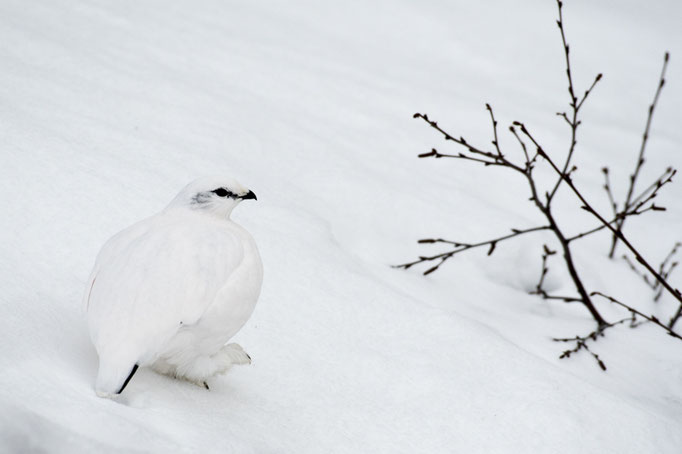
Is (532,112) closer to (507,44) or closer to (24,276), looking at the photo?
(507,44)

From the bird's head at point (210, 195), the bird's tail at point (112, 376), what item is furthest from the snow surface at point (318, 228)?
the bird's head at point (210, 195)

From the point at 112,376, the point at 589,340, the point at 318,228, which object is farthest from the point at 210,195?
the point at 589,340

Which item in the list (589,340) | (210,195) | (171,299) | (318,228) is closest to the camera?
(171,299)

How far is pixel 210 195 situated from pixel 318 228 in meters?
0.86

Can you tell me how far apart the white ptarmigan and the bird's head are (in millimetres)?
71

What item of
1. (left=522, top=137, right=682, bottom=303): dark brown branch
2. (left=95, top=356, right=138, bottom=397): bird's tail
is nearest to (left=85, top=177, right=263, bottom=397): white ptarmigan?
(left=95, top=356, right=138, bottom=397): bird's tail

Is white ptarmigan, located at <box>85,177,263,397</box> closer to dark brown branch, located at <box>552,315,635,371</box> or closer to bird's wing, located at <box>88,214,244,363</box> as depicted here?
bird's wing, located at <box>88,214,244,363</box>

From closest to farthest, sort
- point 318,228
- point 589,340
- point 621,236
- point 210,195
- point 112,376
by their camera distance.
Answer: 1. point 112,376
2. point 621,236
3. point 210,195
4. point 589,340
5. point 318,228

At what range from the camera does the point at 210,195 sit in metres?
1.88

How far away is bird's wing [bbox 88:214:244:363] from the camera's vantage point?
1518 millimetres

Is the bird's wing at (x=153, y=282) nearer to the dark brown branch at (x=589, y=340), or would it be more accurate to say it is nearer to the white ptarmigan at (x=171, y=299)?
the white ptarmigan at (x=171, y=299)

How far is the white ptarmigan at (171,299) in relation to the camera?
4.94 feet

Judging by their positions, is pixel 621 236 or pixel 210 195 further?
pixel 210 195

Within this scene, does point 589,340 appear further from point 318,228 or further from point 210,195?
point 210,195
